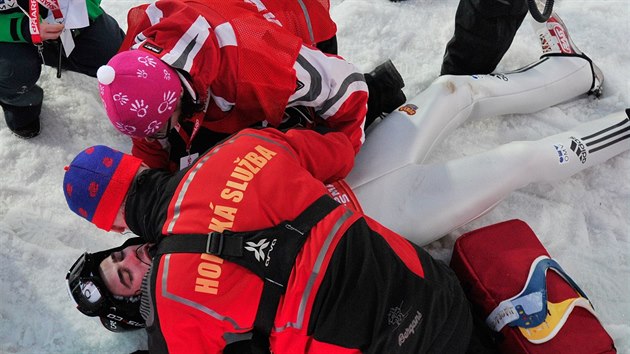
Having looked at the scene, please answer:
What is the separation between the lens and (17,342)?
65.4 inches

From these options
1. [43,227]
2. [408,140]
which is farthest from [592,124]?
[43,227]

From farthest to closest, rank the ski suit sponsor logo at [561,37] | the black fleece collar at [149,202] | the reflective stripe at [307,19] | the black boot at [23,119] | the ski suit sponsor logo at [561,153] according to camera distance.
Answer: the ski suit sponsor logo at [561,37]
the black boot at [23,119]
the ski suit sponsor logo at [561,153]
the reflective stripe at [307,19]
the black fleece collar at [149,202]

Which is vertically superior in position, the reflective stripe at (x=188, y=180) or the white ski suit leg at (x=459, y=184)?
the reflective stripe at (x=188, y=180)

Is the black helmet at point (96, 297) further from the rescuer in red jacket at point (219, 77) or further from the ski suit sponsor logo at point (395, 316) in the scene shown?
the ski suit sponsor logo at point (395, 316)

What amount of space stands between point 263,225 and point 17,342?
97cm

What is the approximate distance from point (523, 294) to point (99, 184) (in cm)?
114

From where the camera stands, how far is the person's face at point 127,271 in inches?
54.8

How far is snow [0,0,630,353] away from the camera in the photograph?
172cm

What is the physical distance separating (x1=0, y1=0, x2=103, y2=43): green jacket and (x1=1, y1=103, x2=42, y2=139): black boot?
0.83ft

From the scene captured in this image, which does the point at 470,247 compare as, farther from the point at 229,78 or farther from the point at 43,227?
the point at 43,227

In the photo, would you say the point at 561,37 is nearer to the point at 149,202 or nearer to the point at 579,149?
the point at 579,149

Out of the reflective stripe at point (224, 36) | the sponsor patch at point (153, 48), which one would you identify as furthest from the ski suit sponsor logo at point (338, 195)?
the sponsor patch at point (153, 48)

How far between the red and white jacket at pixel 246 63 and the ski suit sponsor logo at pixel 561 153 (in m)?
0.66

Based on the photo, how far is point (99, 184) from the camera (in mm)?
1316
